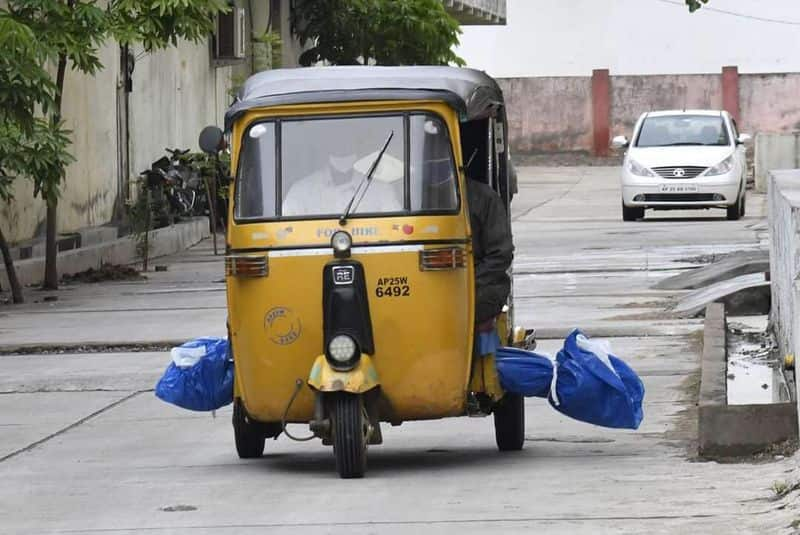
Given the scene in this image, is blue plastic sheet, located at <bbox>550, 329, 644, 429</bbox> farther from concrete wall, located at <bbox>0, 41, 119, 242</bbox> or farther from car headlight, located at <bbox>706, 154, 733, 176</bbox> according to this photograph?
car headlight, located at <bbox>706, 154, 733, 176</bbox>

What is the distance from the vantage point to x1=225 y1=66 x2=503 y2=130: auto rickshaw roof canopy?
929cm

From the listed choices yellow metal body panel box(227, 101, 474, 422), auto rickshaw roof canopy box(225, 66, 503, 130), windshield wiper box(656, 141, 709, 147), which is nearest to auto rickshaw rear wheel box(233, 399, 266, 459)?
yellow metal body panel box(227, 101, 474, 422)

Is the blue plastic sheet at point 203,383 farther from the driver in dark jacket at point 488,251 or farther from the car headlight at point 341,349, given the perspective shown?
the driver in dark jacket at point 488,251

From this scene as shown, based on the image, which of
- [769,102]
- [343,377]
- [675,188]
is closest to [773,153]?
[675,188]

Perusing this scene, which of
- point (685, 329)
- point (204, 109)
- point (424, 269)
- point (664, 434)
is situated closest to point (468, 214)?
point (424, 269)

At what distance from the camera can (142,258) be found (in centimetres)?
2477

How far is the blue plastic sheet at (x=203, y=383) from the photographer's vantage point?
32.7 feet

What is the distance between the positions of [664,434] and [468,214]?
1.98 meters

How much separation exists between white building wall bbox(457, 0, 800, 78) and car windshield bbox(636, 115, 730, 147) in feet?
123

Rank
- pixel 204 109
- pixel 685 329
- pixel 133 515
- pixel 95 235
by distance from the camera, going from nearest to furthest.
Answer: pixel 133 515
pixel 685 329
pixel 95 235
pixel 204 109

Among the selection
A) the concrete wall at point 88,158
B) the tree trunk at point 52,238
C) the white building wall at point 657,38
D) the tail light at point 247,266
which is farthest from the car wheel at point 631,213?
the white building wall at point 657,38

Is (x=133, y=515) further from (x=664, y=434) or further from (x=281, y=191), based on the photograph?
(x=664, y=434)

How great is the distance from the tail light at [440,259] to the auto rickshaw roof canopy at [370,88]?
0.70 meters

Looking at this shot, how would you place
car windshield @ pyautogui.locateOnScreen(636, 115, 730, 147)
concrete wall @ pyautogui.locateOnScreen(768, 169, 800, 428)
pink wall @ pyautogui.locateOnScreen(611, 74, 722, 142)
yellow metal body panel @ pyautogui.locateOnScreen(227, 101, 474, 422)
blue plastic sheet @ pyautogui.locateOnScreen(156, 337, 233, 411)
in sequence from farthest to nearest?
1. pink wall @ pyautogui.locateOnScreen(611, 74, 722, 142)
2. car windshield @ pyautogui.locateOnScreen(636, 115, 730, 147)
3. blue plastic sheet @ pyautogui.locateOnScreen(156, 337, 233, 411)
4. concrete wall @ pyautogui.locateOnScreen(768, 169, 800, 428)
5. yellow metal body panel @ pyautogui.locateOnScreen(227, 101, 474, 422)
